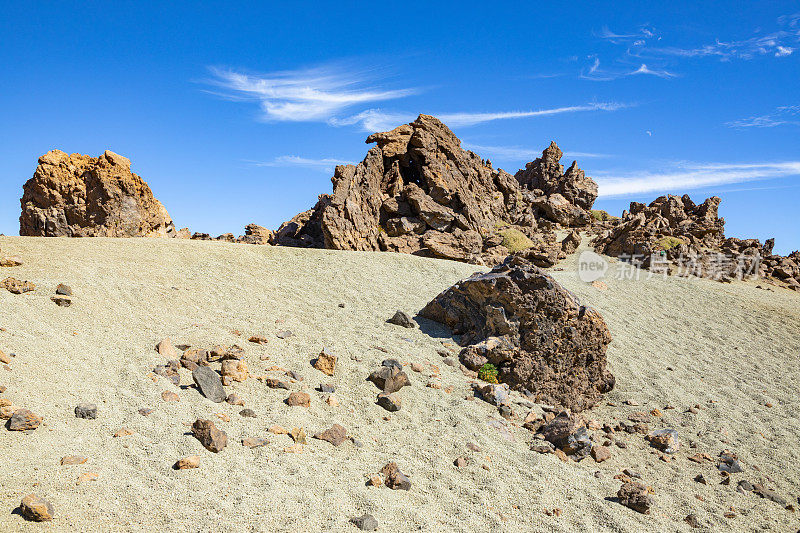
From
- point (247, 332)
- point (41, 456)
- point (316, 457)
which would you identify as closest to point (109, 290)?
point (247, 332)

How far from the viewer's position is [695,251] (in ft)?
92.1

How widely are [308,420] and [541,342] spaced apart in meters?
5.43

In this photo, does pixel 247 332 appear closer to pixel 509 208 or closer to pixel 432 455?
pixel 432 455

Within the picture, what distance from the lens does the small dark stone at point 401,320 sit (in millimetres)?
11781

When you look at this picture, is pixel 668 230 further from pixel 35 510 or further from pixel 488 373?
pixel 35 510

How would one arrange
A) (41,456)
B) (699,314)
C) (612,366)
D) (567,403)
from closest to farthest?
(41,456)
(567,403)
(612,366)
(699,314)

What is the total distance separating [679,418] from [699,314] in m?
9.91

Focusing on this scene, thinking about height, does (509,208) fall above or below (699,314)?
above

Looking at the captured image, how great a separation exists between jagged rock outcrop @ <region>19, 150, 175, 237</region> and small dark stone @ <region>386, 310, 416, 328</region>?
45.9 ft

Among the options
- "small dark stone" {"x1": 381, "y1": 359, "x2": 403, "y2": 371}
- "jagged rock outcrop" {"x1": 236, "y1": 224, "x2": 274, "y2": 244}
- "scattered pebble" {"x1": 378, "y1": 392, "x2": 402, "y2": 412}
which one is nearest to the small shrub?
"jagged rock outcrop" {"x1": 236, "y1": 224, "x2": 274, "y2": 244}

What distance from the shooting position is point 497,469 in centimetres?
650

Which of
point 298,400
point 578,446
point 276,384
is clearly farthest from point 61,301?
point 578,446

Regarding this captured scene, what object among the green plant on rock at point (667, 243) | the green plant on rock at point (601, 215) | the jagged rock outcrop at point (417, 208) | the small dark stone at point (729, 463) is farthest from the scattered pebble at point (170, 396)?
the green plant on rock at point (601, 215)

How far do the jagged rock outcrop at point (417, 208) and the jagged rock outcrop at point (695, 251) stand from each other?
4518 mm
